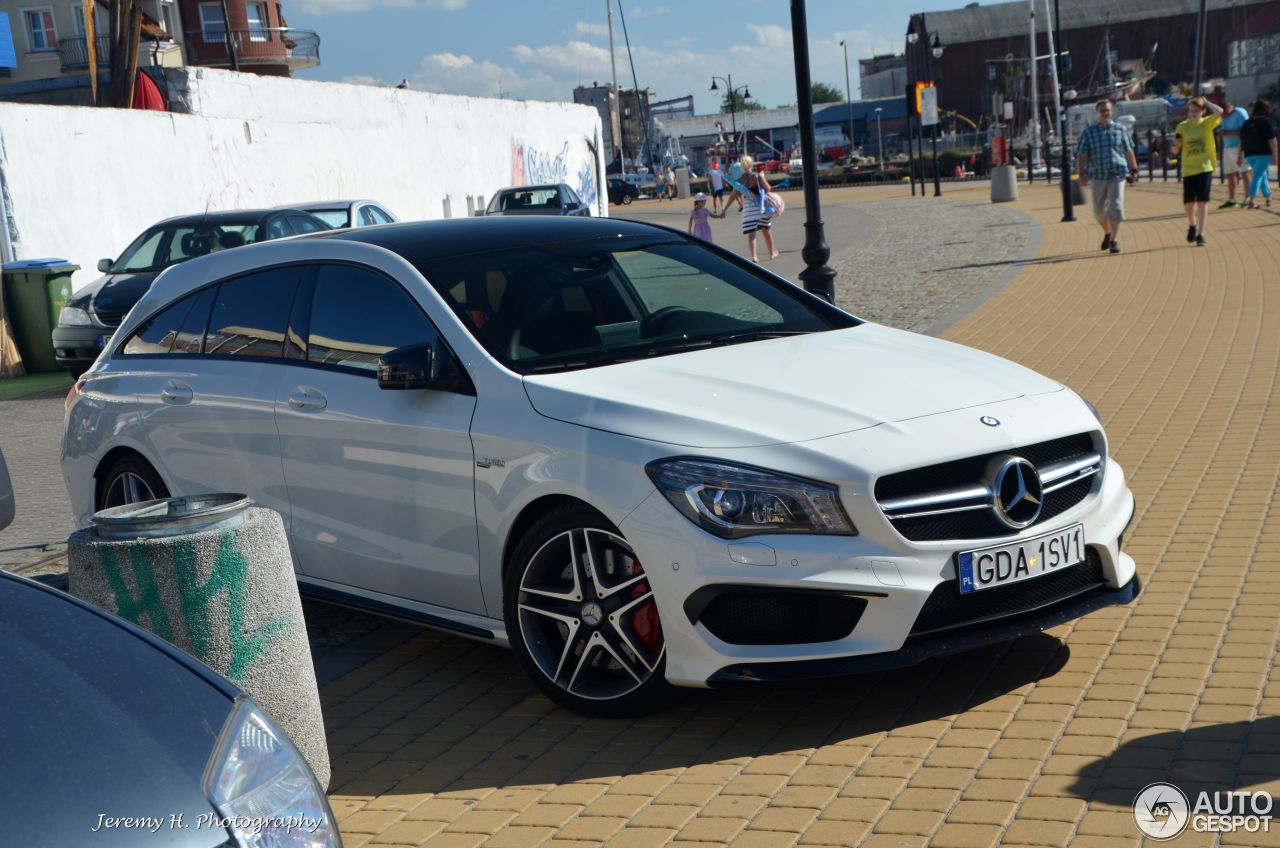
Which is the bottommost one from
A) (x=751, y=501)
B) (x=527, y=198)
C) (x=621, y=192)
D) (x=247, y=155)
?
(x=621, y=192)

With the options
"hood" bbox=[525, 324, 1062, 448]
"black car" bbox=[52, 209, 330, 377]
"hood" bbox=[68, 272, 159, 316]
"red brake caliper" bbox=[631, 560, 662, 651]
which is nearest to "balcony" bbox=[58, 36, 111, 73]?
"black car" bbox=[52, 209, 330, 377]

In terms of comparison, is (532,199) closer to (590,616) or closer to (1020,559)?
(590,616)

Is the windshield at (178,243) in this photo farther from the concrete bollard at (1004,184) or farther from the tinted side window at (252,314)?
the concrete bollard at (1004,184)

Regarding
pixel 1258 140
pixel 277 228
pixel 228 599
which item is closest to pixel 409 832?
pixel 228 599

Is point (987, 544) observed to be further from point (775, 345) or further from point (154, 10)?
point (154, 10)

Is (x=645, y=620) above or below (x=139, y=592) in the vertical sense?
below

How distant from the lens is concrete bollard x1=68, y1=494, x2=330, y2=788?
4.12m

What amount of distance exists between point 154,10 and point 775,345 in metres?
66.0

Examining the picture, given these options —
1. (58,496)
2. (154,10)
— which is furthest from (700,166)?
(58,496)

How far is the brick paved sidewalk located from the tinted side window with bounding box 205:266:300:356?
4.46ft

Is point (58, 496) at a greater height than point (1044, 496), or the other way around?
point (1044, 496)

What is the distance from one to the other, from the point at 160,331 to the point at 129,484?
0.69 meters

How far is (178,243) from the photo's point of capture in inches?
655

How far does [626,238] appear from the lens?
5.92 metres
